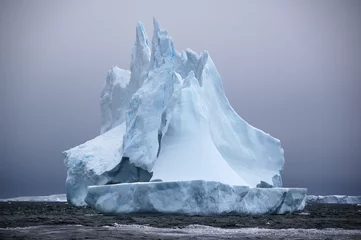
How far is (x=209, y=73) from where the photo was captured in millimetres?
25203

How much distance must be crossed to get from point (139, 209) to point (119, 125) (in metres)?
11.1

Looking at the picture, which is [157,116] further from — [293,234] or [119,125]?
[293,234]

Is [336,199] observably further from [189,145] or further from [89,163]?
[189,145]

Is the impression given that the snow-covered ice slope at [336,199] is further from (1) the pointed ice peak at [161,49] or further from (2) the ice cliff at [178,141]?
(1) the pointed ice peak at [161,49]

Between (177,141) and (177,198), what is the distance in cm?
332

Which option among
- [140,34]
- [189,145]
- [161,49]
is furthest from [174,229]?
[140,34]

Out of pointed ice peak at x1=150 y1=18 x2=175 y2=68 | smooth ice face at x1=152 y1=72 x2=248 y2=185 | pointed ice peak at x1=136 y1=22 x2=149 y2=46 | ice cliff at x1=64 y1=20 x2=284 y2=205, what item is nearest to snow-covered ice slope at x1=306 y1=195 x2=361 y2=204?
pointed ice peak at x1=136 y1=22 x2=149 y2=46

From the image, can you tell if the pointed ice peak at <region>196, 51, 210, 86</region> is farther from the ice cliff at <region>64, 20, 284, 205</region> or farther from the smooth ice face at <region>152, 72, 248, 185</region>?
the smooth ice face at <region>152, 72, 248, 185</region>

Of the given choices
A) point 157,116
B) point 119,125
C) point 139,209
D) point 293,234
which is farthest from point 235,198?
point 119,125

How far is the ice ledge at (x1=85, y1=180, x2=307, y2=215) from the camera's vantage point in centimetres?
1816

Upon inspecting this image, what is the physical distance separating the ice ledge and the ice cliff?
584mm

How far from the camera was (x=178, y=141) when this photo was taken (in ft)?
69.0

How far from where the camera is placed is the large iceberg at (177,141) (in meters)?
20.2

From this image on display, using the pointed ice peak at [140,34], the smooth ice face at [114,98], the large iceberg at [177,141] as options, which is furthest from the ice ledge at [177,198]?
the pointed ice peak at [140,34]
